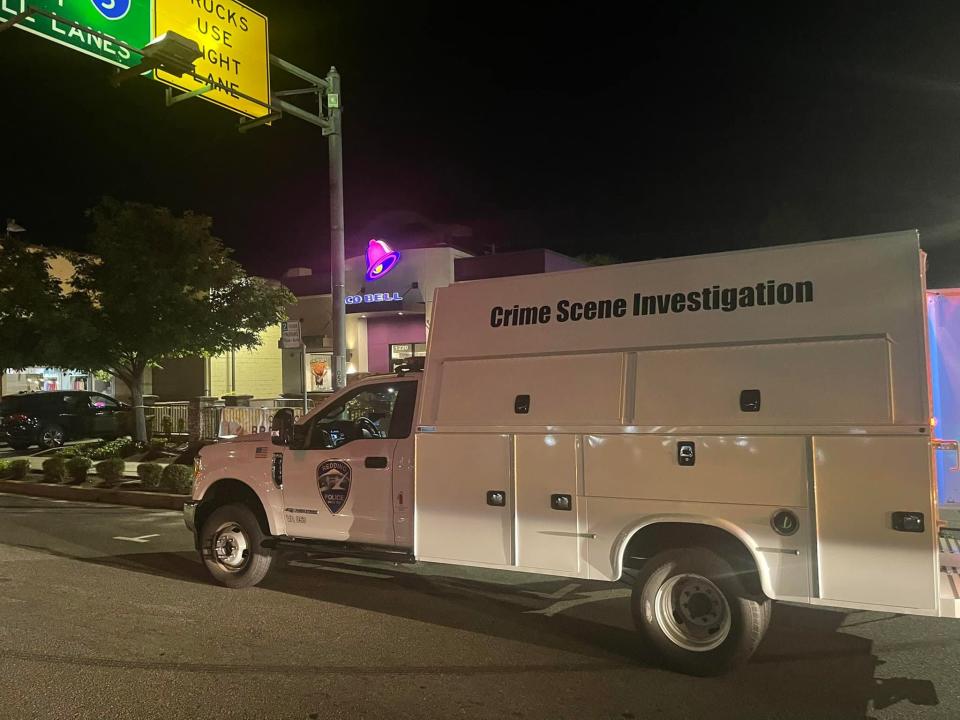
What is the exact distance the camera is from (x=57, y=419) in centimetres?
2002

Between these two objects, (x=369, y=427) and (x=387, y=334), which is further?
(x=387, y=334)

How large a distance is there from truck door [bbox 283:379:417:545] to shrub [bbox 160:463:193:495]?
602 cm

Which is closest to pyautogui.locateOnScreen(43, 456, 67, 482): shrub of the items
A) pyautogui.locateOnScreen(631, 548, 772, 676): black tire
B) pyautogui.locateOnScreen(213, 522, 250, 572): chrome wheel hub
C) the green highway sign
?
the green highway sign

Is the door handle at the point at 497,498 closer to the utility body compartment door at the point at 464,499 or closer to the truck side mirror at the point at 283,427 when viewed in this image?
the utility body compartment door at the point at 464,499

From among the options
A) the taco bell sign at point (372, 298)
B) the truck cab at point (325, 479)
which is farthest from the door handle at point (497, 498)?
the taco bell sign at point (372, 298)

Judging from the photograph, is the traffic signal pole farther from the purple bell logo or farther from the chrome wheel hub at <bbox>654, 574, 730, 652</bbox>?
the purple bell logo

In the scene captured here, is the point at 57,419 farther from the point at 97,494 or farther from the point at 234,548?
the point at 234,548

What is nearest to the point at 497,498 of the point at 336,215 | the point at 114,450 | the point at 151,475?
the point at 336,215

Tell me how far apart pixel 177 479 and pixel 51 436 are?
34.3ft

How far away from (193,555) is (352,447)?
325 cm

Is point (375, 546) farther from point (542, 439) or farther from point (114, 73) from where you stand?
point (114, 73)

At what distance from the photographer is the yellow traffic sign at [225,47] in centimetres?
931

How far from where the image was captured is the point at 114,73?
353 inches

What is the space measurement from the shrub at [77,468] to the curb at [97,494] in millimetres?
390
